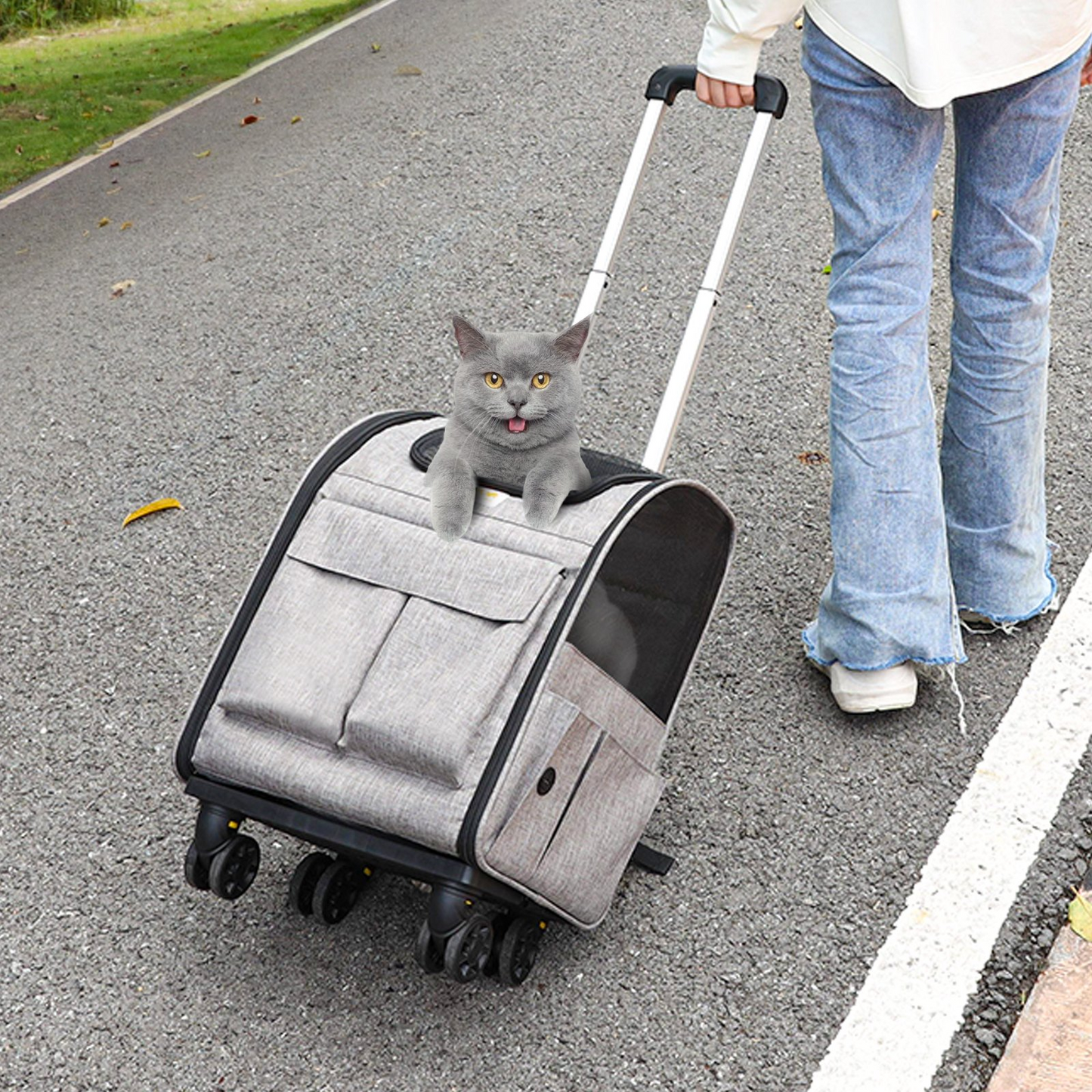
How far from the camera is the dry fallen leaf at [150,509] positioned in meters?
3.92

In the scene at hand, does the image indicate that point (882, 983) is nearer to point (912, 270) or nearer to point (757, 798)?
point (757, 798)

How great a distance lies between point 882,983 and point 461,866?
0.76 meters

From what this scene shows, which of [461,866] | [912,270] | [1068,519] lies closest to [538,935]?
[461,866]

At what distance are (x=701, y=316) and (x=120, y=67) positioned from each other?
24.9 ft

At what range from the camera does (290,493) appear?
3.98 meters

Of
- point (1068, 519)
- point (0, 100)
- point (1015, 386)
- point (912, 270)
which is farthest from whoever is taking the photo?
point (0, 100)

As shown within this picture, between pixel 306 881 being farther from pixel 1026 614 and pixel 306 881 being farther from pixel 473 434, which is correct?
pixel 1026 614

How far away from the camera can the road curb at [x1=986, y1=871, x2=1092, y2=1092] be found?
218cm

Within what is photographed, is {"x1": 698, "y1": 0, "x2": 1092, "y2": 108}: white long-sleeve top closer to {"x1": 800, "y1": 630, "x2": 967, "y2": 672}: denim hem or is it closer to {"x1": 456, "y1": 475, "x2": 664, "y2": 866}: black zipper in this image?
{"x1": 456, "y1": 475, "x2": 664, "y2": 866}: black zipper

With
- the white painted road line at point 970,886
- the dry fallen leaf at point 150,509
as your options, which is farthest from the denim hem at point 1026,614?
the dry fallen leaf at point 150,509

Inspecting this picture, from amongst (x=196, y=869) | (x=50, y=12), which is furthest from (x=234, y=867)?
(x=50, y=12)

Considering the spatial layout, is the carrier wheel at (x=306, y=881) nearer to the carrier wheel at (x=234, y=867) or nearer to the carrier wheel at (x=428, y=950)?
the carrier wheel at (x=234, y=867)

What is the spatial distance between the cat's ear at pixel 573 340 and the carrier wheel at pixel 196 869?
1.05 metres

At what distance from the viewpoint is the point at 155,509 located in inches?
155
